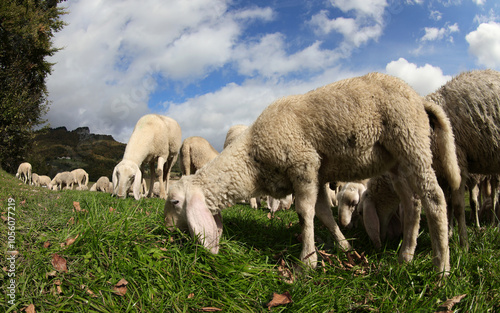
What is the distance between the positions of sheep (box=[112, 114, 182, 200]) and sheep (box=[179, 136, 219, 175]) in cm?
56

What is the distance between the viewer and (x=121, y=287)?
231 cm

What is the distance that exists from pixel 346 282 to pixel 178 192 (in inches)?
75.4

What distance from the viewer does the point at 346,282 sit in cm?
259

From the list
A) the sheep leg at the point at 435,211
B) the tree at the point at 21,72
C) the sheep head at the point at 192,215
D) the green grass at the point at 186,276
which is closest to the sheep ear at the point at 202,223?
the sheep head at the point at 192,215

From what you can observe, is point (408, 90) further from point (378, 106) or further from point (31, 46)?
point (31, 46)

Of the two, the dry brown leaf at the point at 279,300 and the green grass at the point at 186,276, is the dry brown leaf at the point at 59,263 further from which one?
the dry brown leaf at the point at 279,300

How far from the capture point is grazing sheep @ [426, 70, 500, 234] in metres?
3.84

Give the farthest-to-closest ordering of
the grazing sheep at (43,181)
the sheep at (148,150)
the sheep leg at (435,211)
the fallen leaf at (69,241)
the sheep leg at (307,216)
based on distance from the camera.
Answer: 1. the grazing sheep at (43,181)
2. the sheep at (148,150)
3. the sheep leg at (307,216)
4. the sheep leg at (435,211)
5. the fallen leaf at (69,241)

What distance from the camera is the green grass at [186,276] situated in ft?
7.30

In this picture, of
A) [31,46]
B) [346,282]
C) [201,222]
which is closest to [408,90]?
[346,282]

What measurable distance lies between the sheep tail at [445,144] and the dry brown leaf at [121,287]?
10.4ft

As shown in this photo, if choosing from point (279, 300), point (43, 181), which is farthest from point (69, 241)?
point (43, 181)

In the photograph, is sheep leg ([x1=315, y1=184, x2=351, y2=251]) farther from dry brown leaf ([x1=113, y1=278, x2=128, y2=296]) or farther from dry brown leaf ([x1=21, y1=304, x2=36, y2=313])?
dry brown leaf ([x1=21, y1=304, x2=36, y2=313])

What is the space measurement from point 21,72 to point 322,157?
18081mm
